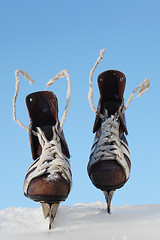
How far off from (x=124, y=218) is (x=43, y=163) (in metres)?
0.60

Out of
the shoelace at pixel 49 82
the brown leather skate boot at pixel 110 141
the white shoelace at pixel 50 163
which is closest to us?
the white shoelace at pixel 50 163

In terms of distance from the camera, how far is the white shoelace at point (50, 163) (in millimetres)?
1704

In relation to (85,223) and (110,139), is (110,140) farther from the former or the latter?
(85,223)

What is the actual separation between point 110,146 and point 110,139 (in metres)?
0.06

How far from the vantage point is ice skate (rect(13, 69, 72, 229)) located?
163 cm

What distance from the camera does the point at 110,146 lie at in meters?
1.97

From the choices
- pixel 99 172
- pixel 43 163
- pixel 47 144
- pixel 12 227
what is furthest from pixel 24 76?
pixel 12 227

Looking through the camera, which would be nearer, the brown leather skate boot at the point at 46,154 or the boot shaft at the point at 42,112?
the brown leather skate boot at the point at 46,154

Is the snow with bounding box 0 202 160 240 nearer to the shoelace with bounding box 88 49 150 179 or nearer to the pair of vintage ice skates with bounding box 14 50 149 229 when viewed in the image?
the pair of vintage ice skates with bounding box 14 50 149 229

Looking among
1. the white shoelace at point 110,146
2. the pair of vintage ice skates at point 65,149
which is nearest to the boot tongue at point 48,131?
the pair of vintage ice skates at point 65,149

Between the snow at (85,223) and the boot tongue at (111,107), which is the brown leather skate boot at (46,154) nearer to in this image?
the snow at (85,223)

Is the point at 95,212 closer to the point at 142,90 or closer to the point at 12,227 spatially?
the point at 12,227

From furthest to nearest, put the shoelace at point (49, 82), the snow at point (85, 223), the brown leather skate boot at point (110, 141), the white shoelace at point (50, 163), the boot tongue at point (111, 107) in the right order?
the boot tongue at point (111, 107)
the shoelace at point (49, 82)
the brown leather skate boot at point (110, 141)
the white shoelace at point (50, 163)
the snow at point (85, 223)

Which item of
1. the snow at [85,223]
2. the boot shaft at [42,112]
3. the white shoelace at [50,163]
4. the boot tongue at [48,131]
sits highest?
the boot shaft at [42,112]
